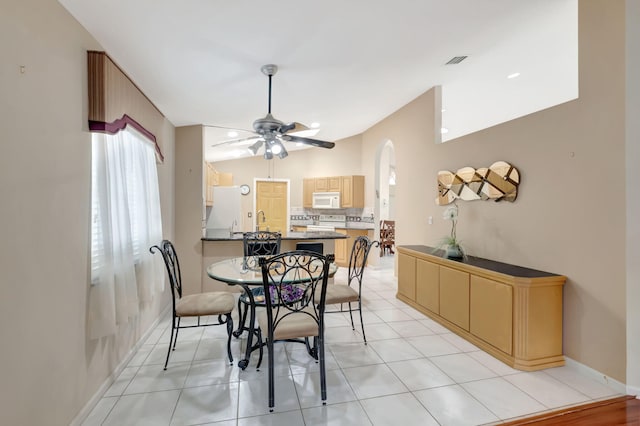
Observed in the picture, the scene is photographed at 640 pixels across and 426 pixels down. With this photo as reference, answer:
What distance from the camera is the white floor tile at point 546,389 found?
201cm

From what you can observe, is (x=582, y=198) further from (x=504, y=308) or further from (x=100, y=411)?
(x=100, y=411)

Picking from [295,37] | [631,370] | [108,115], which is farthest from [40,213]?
[631,370]

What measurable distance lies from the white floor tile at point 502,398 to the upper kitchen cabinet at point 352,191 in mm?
4692

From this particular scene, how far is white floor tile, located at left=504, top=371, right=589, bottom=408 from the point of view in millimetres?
2008

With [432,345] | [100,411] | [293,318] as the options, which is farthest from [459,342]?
[100,411]

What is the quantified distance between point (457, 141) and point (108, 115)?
3672 millimetres

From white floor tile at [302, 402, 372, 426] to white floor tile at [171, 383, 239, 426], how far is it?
0.50 metres

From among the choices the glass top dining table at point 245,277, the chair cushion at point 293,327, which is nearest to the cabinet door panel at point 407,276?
the glass top dining table at point 245,277

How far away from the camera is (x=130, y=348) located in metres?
2.60

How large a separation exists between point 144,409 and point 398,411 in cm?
169

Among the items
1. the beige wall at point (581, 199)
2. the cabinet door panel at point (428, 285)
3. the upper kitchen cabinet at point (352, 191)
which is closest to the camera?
the beige wall at point (581, 199)

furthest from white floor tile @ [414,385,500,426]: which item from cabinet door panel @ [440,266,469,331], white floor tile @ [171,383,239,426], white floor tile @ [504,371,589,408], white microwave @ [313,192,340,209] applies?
white microwave @ [313,192,340,209]

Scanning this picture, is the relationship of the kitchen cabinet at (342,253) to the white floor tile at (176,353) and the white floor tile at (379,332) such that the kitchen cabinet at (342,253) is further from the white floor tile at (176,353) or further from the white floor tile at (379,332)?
the white floor tile at (176,353)

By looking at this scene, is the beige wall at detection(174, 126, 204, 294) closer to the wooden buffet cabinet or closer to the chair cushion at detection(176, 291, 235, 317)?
the chair cushion at detection(176, 291, 235, 317)
